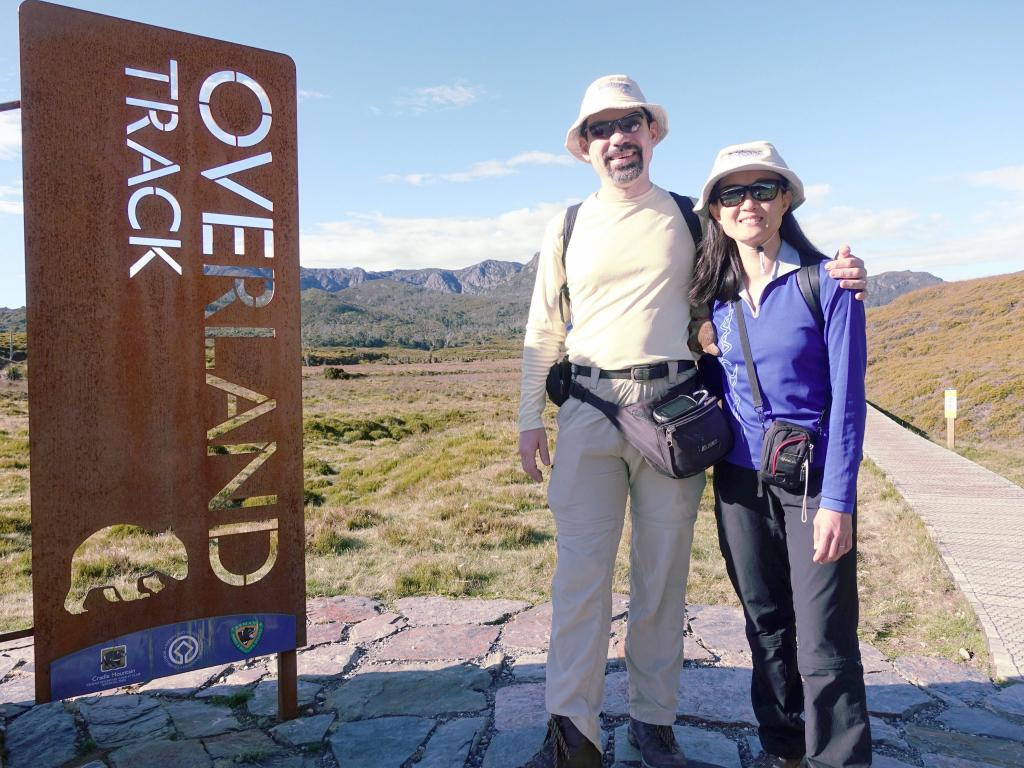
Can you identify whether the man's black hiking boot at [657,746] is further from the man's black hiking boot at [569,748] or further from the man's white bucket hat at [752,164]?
the man's white bucket hat at [752,164]

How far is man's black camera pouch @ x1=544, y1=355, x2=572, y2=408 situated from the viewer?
2.46 metres

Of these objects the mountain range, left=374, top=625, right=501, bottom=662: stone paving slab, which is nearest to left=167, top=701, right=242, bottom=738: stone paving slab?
left=374, top=625, right=501, bottom=662: stone paving slab

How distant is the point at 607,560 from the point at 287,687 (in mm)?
1328

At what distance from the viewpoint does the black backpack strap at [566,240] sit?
2.48 metres

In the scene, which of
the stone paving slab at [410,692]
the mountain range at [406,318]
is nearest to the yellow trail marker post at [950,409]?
the stone paving slab at [410,692]

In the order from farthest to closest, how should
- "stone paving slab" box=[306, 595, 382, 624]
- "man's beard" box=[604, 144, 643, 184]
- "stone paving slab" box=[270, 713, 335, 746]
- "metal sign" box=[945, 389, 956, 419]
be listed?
"metal sign" box=[945, 389, 956, 419]
"stone paving slab" box=[306, 595, 382, 624]
"stone paving slab" box=[270, 713, 335, 746]
"man's beard" box=[604, 144, 643, 184]

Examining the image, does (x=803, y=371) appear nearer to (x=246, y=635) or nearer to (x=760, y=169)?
(x=760, y=169)

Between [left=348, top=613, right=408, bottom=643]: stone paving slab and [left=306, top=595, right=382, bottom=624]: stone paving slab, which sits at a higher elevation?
[left=348, top=613, right=408, bottom=643]: stone paving slab

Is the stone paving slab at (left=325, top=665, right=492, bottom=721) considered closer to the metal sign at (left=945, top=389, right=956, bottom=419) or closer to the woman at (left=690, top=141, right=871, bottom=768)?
the woman at (left=690, top=141, right=871, bottom=768)

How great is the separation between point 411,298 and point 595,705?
184 meters

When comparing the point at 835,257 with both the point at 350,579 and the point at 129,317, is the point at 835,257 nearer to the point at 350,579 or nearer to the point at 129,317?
the point at 129,317

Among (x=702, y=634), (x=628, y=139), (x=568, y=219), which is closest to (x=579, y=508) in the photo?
(x=568, y=219)

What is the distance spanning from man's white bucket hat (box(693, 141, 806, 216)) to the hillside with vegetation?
28.6ft

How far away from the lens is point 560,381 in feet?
8.11
